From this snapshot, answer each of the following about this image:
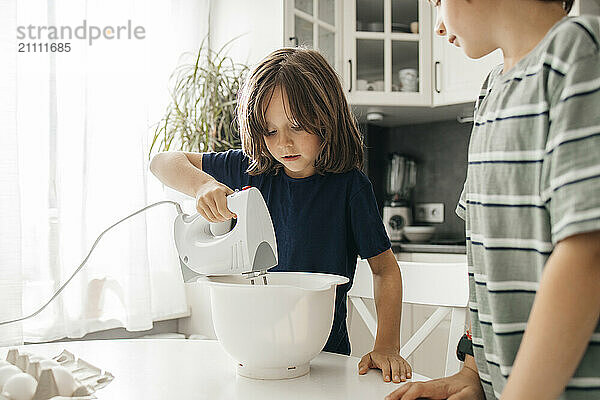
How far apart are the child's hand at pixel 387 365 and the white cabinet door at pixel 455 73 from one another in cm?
214

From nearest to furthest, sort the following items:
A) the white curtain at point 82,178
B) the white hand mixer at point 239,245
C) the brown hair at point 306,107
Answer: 1. the white hand mixer at point 239,245
2. the brown hair at point 306,107
3. the white curtain at point 82,178

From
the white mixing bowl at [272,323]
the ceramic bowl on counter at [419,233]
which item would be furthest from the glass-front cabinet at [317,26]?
the white mixing bowl at [272,323]

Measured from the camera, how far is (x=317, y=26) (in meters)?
2.96

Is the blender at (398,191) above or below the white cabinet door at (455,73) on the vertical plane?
below

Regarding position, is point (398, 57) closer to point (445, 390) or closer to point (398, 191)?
point (398, 191)

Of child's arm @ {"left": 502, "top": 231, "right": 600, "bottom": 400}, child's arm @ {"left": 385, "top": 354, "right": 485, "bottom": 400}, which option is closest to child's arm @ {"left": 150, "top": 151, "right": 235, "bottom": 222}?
child's arm @ {"left": 385, "top": 354, "right": 485, "bottom": 400}

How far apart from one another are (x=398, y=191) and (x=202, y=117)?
51.5 inches

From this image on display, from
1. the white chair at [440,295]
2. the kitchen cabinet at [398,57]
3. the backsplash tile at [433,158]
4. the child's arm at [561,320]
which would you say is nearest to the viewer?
the child's arm at [561,320]

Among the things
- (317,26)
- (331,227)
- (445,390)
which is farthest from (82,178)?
(445,390)

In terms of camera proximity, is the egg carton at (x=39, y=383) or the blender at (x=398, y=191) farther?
the blender at (x=398, y=191)

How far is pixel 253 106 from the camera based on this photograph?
116cm

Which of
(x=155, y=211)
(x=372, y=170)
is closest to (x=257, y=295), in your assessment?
(x=155, y=211)

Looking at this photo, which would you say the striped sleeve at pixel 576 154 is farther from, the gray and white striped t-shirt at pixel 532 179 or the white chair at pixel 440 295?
the white chair at pixel 440 295

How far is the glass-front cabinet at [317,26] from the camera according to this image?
9.50 ft
